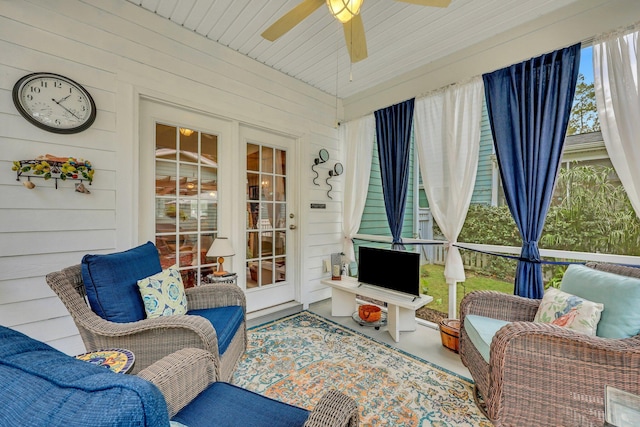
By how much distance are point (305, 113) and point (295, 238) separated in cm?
169

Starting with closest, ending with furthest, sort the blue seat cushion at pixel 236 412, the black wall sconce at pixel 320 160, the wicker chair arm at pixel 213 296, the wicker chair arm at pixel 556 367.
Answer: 1. the blue seat cushion at pixel 236 412
2. the wicker chair arm at pixel 556 367
3. the wicker chair arm at pixel 213 296
4. the black wall sconce at pixel 320 160

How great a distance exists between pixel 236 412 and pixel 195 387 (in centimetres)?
22

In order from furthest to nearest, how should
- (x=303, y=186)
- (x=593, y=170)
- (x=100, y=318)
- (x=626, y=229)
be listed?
(x=303, y=186)
(x=593, y=170)
(x=626, y=229)
(x=100, y=318)

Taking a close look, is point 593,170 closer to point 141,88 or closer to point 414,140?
point 414,140

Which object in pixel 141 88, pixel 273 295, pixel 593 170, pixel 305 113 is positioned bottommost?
pixel 273 295

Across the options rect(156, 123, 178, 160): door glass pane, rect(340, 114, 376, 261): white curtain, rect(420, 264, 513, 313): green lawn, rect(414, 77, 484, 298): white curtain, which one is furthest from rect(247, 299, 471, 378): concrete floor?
rect(156, 123, 178, 160): door glass pane

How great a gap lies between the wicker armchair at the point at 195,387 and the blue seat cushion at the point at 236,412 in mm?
17

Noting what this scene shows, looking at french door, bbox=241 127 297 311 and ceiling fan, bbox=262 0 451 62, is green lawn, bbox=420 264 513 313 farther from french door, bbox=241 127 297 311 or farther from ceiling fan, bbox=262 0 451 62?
ceiling fan, bbox=262 0 451 62

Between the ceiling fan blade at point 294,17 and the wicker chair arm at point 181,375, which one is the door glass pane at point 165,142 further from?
the wicker chair arm at point 181,375

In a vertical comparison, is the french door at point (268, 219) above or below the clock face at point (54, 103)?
below

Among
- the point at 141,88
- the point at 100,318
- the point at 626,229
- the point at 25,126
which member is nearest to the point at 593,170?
the point at 626,229

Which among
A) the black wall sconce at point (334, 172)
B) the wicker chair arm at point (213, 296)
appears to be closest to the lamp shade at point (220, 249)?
the wicker chair arm at point (213, 296)

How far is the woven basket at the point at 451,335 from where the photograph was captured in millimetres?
2361

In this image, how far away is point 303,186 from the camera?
3.47m
